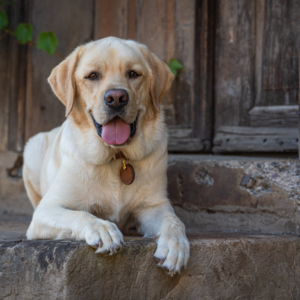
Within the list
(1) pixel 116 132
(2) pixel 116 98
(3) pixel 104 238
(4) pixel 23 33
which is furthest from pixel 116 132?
(4) pixel 23 33

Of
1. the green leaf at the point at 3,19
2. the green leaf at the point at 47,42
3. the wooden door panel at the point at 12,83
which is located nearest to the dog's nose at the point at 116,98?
the green leaf at the point at 47,42

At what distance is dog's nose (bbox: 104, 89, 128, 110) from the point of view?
2414 mm

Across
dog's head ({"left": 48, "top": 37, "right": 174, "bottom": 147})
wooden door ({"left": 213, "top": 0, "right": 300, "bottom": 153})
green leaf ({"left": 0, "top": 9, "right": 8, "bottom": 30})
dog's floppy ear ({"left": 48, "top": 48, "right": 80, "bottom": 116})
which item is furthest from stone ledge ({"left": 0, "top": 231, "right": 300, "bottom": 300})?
green leaf ({"left": 0, "top": 9, "right": 8, "bottom": 30})

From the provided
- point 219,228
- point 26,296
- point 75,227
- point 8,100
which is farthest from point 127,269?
point 8,100

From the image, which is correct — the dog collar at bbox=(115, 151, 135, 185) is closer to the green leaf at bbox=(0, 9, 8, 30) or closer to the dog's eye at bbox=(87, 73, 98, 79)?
the dog's eye at bbox=(87, 73, 98, 79)

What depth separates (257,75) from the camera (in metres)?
4.07

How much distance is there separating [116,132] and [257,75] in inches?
86.2

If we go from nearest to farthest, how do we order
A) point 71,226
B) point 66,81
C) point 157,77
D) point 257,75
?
point 71,226
point 66,81
point 157,77
point 257,75

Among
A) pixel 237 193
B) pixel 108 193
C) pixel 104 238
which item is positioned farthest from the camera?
pixel 237 193

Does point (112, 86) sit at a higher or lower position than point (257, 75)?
lower

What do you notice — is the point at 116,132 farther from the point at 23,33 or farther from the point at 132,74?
the point at 23,33

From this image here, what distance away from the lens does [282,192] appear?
291 centimetres

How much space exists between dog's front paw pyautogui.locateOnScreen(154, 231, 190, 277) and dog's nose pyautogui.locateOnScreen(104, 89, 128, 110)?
0.89 meters

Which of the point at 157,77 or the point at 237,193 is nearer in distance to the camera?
the point at 157,77
